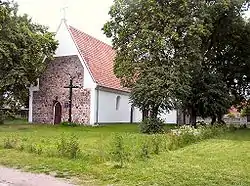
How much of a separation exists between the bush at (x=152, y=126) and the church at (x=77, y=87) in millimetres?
9470

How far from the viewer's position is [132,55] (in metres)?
28.4

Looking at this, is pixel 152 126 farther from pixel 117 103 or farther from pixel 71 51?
pixel 117 103

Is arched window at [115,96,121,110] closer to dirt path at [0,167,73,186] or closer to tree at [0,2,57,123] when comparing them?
tree at [0,2,57,123]

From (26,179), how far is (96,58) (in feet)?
98.3

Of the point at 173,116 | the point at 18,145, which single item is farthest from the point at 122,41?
the point at 173,116

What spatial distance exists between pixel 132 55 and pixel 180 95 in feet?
14.3

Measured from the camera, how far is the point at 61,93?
38.6m

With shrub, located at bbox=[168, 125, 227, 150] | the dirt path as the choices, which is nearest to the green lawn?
the dirt path

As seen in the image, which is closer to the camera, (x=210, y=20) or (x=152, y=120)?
(x=152, y=120)

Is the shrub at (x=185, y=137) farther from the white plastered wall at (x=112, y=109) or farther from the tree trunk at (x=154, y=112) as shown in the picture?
the white plastered wall at (x=112, y=109)

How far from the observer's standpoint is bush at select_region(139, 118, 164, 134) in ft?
86.5

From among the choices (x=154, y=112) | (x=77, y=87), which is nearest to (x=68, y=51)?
(x=77, y=87)

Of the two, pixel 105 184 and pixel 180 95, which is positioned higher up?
pixel 180 95

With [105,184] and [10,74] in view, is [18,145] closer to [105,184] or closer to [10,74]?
[105,184]
